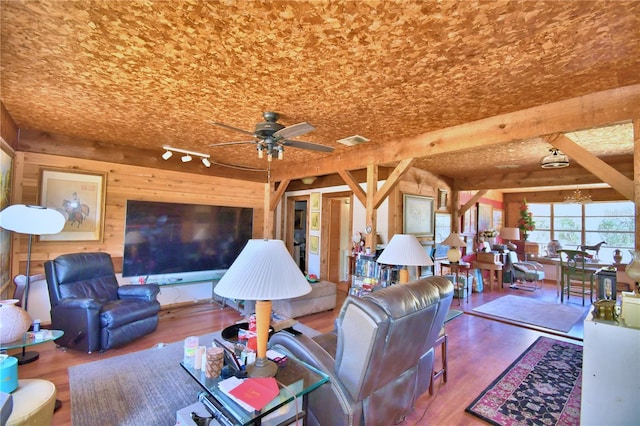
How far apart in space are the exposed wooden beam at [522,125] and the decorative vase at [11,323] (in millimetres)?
3895

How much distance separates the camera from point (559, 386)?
2.57m

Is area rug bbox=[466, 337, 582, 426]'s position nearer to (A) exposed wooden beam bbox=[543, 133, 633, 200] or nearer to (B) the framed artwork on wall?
(A) exposed wooden beam bbox=[543, 133, 633, 200]

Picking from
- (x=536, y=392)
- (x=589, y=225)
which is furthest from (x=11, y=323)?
(x=589, y=225)

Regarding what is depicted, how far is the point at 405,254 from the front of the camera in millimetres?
2746

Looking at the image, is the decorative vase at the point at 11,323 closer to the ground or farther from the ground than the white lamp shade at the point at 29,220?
closer to the ground

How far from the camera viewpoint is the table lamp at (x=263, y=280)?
135 centimetres

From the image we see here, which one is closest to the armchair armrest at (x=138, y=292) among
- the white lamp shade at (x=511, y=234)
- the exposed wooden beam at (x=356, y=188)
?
the exposed wooden beam at (x=356, y=188)

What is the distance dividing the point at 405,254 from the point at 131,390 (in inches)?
103

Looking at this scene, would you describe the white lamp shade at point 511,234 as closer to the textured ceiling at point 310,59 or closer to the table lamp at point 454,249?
the table lamp at point 454,249

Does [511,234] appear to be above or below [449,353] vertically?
above

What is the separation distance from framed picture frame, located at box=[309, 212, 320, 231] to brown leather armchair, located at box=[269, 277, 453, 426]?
14.4 ft

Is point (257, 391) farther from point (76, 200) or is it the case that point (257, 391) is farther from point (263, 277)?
point (76, 200)

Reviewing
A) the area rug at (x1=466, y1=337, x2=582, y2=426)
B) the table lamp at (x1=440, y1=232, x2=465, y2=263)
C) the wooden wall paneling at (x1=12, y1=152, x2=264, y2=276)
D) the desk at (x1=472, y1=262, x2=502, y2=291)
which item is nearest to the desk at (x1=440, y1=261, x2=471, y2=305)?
the table lamp at (x1=440, y1=232, x2=465, y2=263)

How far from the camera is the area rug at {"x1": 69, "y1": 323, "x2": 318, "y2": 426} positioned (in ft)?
6.81
